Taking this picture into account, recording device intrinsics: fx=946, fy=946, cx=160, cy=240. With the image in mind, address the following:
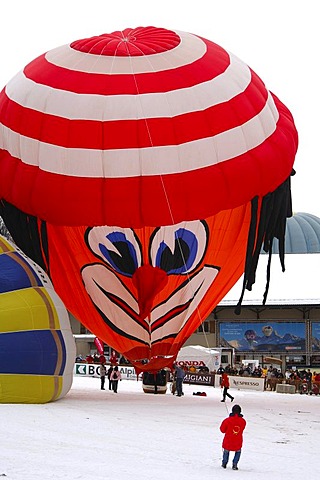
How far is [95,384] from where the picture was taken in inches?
922

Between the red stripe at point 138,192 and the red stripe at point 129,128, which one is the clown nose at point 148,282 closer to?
the red stripe at point 138,192

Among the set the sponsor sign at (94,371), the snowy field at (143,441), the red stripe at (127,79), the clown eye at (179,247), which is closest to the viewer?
the snowy field at (143,441)

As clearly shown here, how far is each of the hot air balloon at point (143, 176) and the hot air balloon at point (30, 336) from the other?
3.15 ft

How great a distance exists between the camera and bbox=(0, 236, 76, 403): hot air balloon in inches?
563

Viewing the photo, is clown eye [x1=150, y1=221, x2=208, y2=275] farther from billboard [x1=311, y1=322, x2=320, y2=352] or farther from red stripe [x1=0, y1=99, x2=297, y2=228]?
billboard [x1=311, y1=322, x2=320, y2=352]

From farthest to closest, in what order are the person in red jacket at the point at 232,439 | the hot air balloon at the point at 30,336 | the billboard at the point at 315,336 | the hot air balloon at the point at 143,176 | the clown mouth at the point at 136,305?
the billboard at the point at 315,336
the clown mouth at the point at 136,305
the hot air balloon at the point at 143,176
the hot air balloon at the point at 30,336
the person in red jacket at the point at 232,439

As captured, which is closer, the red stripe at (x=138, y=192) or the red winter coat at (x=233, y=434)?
the red winter coat at (x=233, y=434)

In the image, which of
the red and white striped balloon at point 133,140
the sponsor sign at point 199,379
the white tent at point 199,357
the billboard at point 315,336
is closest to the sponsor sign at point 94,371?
the sponsor sign at point 199,379

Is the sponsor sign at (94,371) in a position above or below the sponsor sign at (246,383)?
above

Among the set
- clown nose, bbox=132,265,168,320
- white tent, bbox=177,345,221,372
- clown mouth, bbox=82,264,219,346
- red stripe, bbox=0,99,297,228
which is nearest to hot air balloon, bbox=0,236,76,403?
clown mouth, bbox=82,264,219,346

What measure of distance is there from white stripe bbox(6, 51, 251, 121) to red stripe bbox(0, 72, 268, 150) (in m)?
0.09

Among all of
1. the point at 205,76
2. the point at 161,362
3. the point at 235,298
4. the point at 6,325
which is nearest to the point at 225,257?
the point at 161,362

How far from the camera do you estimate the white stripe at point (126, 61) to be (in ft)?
50.8

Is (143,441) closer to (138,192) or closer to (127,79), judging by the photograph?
(138,192)
